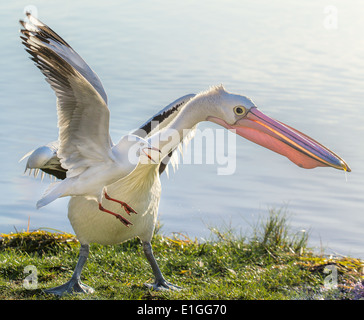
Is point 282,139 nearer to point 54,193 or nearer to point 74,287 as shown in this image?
point 54,193

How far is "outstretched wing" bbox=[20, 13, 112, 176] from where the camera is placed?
20.0 ft

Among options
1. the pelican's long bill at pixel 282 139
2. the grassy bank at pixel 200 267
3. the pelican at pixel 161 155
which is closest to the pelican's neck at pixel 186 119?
the pelican at pixel 161 155

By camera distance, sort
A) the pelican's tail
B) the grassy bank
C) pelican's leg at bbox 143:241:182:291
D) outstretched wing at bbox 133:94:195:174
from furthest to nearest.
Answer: outstretched wing at bbox 133:94:195:174, pelican's leg at bbox 143:241:182:291, the grassy bank, the pelican's tail

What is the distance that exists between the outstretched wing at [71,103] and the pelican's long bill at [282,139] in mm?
1268

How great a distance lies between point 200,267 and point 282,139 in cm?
183

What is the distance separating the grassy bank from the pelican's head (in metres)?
1.31

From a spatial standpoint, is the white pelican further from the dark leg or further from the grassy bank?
the grassy bank

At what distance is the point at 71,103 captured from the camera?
20.5 feet

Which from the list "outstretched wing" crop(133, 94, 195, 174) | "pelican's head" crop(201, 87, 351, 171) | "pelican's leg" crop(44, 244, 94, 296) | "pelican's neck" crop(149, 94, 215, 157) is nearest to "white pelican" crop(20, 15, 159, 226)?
"pelican's neck" crop(149, 94, 215, 157)

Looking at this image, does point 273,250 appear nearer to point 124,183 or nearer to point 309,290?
point 309,290

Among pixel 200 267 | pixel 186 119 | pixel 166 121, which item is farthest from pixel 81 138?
pixel 200 267

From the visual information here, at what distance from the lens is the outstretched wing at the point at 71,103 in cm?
610
